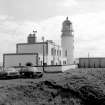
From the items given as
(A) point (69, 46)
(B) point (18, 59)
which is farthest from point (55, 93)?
(A) point (69, 46)

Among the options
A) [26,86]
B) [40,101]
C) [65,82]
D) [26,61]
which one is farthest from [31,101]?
[26,61]

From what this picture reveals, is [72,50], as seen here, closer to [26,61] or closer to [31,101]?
[26,61]

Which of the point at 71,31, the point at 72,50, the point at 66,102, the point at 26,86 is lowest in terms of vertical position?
the point at 66,102

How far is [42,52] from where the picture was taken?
177 feet

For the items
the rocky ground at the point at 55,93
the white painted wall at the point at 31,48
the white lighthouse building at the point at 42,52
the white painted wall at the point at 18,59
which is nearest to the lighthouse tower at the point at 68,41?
the white lighthouse building at the point at 42,52

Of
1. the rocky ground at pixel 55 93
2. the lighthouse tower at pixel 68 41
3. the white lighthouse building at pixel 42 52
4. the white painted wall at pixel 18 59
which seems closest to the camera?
the rocky ground at pixel 55 93

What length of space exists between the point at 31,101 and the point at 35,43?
36378mm

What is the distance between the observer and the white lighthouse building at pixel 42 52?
49231 millimetres

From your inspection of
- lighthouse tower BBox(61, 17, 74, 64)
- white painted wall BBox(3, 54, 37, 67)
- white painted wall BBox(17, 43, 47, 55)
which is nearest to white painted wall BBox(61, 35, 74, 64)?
lighthouse tower BBox(61, 17, 74, 64)

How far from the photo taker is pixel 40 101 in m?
19.8

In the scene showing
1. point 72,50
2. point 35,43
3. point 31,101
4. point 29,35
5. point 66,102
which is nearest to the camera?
point 31,101

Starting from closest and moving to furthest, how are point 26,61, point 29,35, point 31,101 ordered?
1. point 31,101
2. point 26,61
3. point 29,35

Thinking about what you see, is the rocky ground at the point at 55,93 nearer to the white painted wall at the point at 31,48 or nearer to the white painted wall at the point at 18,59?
the white painted wall at the point at 18,59

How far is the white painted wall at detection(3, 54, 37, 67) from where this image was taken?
160ft
